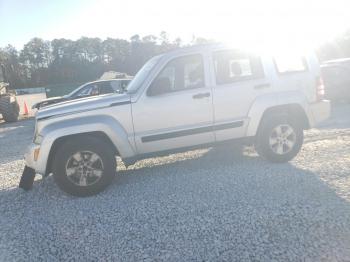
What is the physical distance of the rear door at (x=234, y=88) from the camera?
19.2 feet

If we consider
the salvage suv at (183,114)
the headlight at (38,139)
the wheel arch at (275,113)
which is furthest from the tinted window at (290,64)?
the headlight at (38,139)

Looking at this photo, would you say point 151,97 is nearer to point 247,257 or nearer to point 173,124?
point 173,124

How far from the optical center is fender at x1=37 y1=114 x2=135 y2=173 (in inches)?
210

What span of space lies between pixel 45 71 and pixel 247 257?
321ft

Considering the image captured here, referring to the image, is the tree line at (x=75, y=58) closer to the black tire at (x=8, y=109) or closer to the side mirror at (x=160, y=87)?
the black tire at (x=8, y=109)

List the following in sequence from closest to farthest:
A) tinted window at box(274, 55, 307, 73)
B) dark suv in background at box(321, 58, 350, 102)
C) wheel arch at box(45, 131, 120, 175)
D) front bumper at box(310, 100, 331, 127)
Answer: wheel arch at box(45, 131, 120, 175) → tinted window at box(274, 55, 307, 73) → front bumper at box(310, 100, 331, 127) → dark suv in background at box(321, 58, 350, 102)

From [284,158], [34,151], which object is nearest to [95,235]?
[34,151]

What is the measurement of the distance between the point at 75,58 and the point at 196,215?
340 ft

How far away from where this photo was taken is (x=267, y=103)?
19.6 ft

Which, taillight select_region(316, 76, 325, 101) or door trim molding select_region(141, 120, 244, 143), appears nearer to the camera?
door trim molding select_region(141, 120, 244, 143)

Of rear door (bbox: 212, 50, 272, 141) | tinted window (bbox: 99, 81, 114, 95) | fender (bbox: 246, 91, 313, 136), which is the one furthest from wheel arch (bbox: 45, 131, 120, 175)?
tinted window (bbox: 99, 81, 114, 95)

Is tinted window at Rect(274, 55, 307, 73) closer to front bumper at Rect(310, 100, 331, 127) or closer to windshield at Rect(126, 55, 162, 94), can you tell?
front bumper at Rect(310, 100, 331, 127)

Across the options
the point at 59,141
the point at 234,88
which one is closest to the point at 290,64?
the point at 234,88

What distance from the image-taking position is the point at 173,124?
572 centimetres
